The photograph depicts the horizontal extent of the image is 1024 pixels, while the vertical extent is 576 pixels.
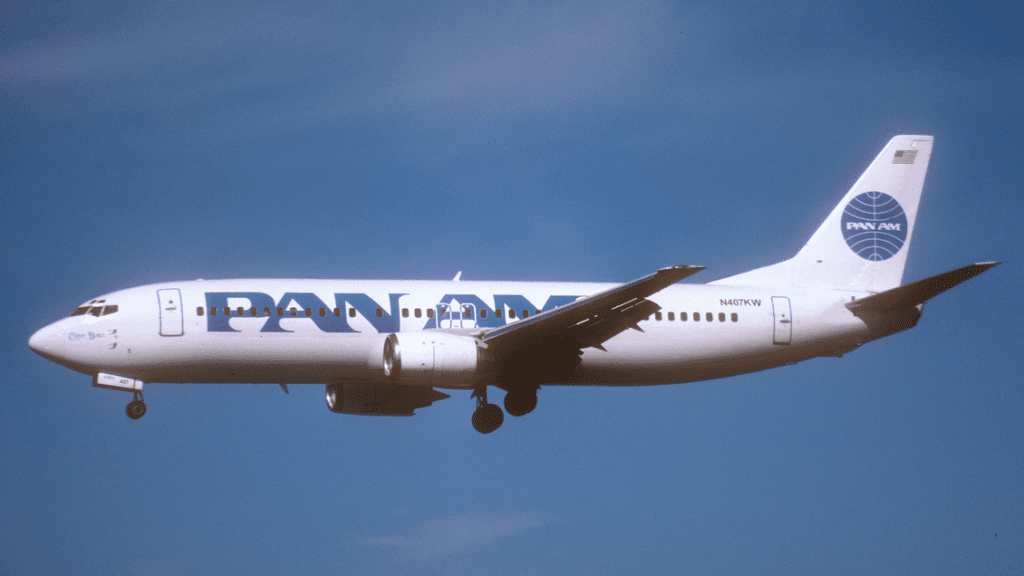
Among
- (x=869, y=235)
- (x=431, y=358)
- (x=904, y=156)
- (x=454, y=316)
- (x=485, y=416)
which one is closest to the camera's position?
(x=431, y=358)

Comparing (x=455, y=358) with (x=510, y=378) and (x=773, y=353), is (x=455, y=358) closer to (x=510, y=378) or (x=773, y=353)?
(x=510, y=378)

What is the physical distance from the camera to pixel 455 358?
3959cm

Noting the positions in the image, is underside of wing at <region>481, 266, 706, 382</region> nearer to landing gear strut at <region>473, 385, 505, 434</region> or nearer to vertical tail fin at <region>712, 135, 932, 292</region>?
landing gear strut at <region>473, 385, 505, 434</region>

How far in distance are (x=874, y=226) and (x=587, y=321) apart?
1524cm

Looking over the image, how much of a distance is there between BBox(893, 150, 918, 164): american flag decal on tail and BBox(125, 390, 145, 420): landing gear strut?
3030 centimetres

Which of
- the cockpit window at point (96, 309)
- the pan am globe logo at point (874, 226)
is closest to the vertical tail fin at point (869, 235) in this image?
the pan am globe logo at point (874, 226)

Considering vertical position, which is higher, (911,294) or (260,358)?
(911,294)

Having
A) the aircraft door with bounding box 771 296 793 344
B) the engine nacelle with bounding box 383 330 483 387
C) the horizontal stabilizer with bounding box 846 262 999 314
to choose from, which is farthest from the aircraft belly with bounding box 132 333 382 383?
the horizontal stabilizer with bounding box 846 262 999 314

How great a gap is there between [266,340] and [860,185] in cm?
2465

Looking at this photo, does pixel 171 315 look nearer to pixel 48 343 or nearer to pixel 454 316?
pixel 48 343


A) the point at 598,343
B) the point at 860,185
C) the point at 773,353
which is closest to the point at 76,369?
the point at 598,343

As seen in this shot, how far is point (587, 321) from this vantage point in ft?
134

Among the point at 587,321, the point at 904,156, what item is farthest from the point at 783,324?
the point at 904,156

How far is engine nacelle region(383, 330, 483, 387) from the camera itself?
3903cm
